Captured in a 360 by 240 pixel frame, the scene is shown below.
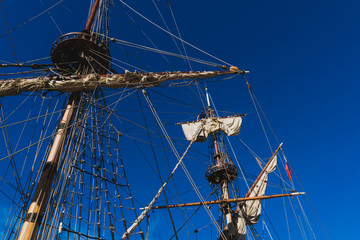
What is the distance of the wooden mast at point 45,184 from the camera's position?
5.31 metres

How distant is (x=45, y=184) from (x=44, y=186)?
0.06 metres

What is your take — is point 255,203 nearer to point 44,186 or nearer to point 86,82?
Result: point 86,82

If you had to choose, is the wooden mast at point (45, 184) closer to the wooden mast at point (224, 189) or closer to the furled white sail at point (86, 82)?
the furled white sail at point (86, 82)

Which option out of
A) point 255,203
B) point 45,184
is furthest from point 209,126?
point 45,184

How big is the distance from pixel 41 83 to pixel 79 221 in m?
4.28

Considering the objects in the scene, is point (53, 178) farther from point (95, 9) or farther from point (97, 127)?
point (95, 9)

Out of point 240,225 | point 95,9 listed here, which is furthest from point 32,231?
point 240,225

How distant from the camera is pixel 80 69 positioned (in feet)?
32.3

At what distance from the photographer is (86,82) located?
8.43 m

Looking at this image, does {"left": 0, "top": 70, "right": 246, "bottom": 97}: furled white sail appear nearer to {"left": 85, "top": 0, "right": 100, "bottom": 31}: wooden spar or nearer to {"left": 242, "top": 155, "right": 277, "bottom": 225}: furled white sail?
{"left": 85, "top": 0, "right": 100, "bottom": 31}: wooden spar

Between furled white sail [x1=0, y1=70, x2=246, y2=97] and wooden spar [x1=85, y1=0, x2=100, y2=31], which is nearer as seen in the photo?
furled white sail [x1=0, y1=70, x2=246, y2=97]

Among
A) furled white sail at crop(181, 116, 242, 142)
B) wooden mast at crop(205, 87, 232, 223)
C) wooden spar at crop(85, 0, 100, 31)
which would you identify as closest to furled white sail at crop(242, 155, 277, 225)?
wooden mast at crop(205, 87, 232, 223)

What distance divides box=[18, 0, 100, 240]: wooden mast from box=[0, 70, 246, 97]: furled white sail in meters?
0.77

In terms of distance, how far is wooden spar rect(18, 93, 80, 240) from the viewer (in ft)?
17.4
